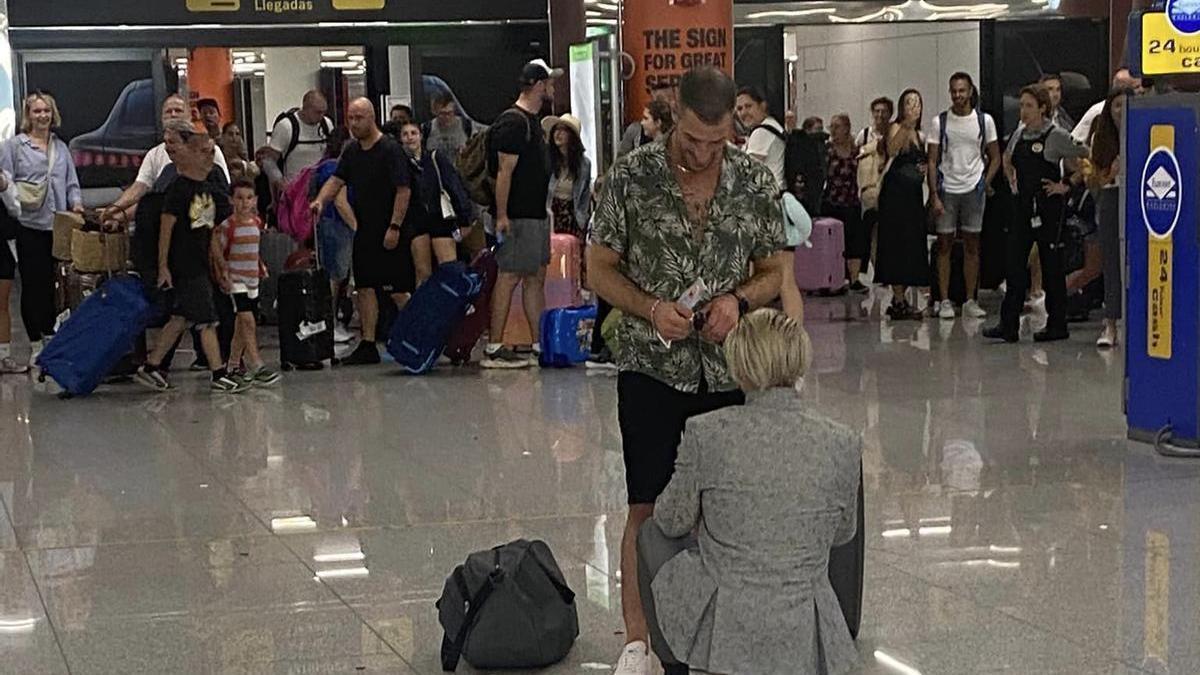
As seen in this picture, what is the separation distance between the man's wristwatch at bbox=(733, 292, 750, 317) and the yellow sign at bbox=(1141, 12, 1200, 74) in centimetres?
410

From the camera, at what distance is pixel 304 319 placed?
12.1 metres

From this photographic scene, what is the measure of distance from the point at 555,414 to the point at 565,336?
1.93m

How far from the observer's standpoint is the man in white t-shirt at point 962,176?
14.0 m

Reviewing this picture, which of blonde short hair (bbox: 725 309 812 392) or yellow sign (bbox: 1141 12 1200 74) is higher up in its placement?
yellow sign (bbox: 1141 12 1200 74)

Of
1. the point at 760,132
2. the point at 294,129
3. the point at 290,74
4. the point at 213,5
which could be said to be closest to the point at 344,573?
the point at 760,132

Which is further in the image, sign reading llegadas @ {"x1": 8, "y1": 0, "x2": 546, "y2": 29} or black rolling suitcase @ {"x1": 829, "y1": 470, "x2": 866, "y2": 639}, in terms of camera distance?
sign reading llegadas @ {"x1": 8, "y1": 0, "x2": 546, "y2": 29}

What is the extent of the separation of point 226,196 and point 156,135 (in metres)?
5.19

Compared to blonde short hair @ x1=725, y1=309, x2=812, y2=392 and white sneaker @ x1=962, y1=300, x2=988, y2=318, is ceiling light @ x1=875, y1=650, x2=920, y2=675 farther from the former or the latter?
white sneaker @ x1=962, y1=300, x2=988, y2=318

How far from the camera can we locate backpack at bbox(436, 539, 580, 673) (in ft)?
16.9

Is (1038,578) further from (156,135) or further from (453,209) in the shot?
(156,135)

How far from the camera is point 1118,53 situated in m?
17.2

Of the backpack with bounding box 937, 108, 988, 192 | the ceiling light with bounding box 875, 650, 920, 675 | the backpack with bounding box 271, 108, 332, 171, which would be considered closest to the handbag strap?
the backpack with bounding box 271, 108, 332, 171

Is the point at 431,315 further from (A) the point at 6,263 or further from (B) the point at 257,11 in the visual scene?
(B) the point at 257,11

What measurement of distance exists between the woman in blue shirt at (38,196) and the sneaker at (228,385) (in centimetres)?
152
